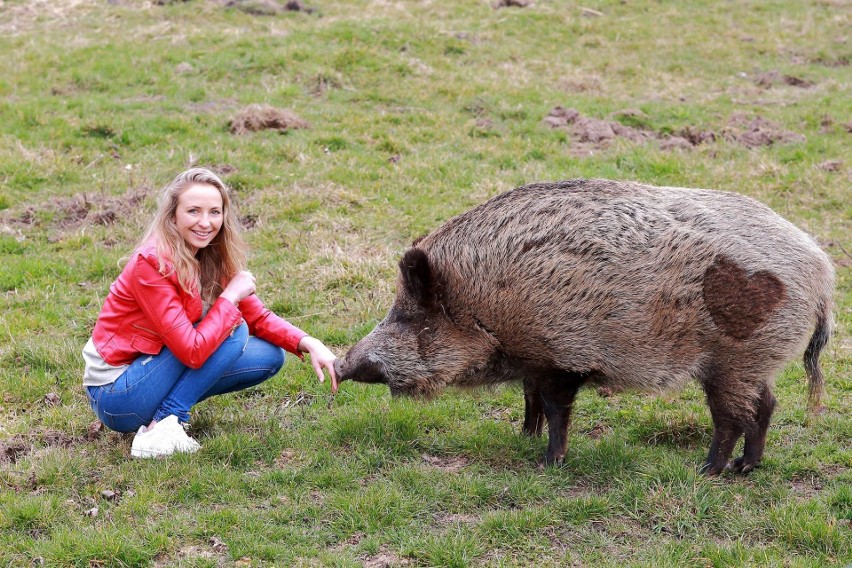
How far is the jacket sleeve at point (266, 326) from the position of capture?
222 inches

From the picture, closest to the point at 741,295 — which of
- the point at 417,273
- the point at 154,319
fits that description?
the point at 417,273

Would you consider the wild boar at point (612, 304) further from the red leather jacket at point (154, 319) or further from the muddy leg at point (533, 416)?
the red leather jacket at point (154, 319)

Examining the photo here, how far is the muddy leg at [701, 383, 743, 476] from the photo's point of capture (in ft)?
16.9

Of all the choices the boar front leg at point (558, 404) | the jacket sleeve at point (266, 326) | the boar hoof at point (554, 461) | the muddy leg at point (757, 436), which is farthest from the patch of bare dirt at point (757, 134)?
the jacket sleeve at point (266, 326)

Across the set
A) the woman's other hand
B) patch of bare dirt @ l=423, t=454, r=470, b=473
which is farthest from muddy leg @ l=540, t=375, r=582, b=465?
the woman's other hand

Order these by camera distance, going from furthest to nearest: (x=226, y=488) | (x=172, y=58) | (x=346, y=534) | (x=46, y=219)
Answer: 1. (x=172, y=58)
2. (x=46, y=219)
3. (x=226, y=488)
4. (x=346, y=534)

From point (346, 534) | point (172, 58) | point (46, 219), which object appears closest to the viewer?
point (346, 534)

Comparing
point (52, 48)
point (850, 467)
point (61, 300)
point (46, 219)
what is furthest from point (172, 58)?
point (850, 467)

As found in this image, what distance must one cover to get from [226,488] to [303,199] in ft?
16.0

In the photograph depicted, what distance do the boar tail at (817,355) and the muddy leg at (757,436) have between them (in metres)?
0.30

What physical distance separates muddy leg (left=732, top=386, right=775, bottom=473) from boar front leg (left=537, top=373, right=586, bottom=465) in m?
1.01

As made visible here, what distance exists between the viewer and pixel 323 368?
5.46m

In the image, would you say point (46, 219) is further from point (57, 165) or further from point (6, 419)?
point (6, 419)

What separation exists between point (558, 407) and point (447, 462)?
76 cm
